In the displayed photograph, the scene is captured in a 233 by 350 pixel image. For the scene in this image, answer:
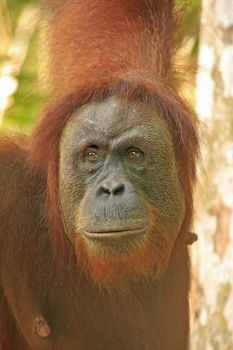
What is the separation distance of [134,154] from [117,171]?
0.43 ft

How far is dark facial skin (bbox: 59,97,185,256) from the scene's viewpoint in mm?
4324

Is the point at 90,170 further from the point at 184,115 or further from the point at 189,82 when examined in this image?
the point at 189,82

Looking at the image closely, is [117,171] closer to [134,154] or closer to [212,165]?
[134,154]

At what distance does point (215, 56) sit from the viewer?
5.35m

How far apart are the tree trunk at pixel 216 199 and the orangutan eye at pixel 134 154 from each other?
698mm

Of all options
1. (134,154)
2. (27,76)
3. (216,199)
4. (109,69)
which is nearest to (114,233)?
(134,154)

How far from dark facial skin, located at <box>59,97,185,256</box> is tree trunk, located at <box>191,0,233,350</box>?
60 centimetres

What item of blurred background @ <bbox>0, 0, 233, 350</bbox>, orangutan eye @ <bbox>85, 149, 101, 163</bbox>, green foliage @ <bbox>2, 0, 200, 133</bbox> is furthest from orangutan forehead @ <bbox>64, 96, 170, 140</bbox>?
green foliage @ <bbox>2, 0, 200, 133</bbox>

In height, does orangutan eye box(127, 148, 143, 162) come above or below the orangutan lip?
above

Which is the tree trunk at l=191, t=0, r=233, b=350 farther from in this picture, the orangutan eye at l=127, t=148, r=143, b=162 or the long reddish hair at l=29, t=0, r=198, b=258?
the orangutan eye at l=127, t=148, r=143, b=162

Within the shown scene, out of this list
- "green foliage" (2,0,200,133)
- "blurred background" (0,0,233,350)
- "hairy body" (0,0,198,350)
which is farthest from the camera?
"green foliage" (2,0,200,133)

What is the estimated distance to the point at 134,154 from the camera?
14.7 feet

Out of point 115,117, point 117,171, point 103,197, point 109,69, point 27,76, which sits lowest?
point 103,197

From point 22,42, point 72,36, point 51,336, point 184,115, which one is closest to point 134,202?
point 184,115
